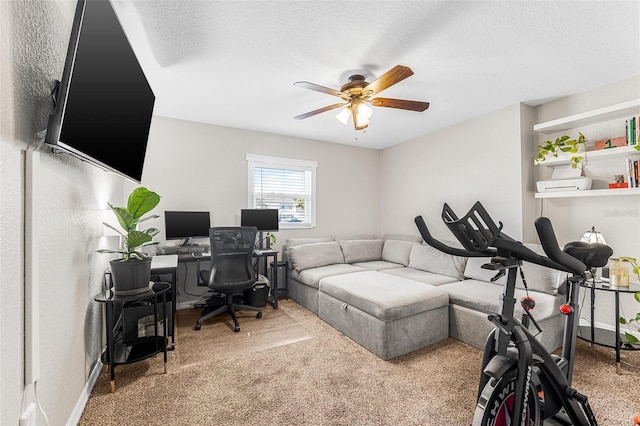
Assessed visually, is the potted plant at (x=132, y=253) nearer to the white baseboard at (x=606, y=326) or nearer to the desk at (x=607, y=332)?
the desk at (x=607, y=332)

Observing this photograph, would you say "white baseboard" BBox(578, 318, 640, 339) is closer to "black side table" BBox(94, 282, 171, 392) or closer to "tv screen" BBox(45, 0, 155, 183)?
"black side table" BBox(94, 282, 171, 392)

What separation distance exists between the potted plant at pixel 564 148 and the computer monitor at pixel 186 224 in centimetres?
401

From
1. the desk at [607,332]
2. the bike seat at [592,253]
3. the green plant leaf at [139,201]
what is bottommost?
the desk at [607,332]

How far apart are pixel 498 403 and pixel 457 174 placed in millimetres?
3241

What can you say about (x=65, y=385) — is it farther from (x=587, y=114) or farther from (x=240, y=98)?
(x=587, y=114)

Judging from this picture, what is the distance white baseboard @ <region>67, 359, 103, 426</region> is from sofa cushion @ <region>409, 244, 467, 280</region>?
3.30m

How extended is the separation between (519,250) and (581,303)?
2.56 metres

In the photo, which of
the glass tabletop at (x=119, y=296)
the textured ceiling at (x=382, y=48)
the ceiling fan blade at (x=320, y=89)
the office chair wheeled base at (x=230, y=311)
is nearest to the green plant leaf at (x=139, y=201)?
the glass tabletop at (x=119, y=296)

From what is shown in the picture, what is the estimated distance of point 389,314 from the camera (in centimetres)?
242

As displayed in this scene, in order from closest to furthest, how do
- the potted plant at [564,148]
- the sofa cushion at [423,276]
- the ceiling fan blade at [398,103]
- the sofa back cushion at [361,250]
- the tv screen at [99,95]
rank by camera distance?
the tv screen at [99,95] → the ceiling fan blade at [398,103] → the potted plant at [564,148] → the sofa cushion at [423,276] → the sofa back cushion at [361,250]

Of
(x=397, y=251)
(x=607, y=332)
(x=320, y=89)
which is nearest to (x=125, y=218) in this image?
(x=320, y=89)

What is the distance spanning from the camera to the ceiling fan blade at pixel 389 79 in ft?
6.51

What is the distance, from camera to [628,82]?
2652mm

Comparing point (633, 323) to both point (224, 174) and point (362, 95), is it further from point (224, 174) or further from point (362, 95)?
point (224, 174)
